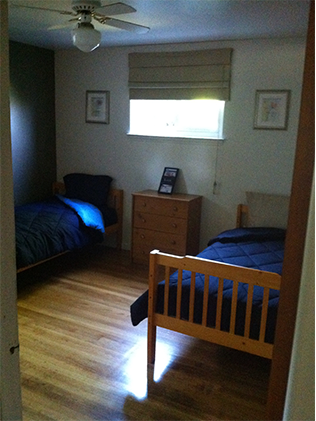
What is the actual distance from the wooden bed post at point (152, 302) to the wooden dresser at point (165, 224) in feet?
5.20

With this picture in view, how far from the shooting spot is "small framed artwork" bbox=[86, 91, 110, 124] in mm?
4568

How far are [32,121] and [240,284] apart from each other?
10.9 feet

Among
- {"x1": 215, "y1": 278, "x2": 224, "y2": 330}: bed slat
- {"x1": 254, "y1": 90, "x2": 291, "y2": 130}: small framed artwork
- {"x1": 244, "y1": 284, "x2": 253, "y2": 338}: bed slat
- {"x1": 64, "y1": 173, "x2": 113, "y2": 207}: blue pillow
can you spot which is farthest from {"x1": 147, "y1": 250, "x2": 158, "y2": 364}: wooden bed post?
{"x1": 64, "y1": 173, "x2": 113, "y2": 207}: blue pillow

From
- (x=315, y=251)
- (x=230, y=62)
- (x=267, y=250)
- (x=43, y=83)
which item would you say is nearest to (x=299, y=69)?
(x=230, y=62)

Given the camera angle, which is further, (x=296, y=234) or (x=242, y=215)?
(x=242, y=215)

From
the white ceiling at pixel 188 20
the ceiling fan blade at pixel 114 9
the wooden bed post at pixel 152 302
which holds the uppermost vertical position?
the white ceiling at pixel 188 20

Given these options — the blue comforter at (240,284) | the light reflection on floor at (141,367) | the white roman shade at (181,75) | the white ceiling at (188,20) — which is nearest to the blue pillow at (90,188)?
the white roman shade at (181,75)

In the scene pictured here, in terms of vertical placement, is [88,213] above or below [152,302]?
above

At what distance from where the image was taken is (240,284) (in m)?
2.37

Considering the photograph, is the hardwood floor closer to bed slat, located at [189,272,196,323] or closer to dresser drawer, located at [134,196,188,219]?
bed slat, located at [189,272,196,323]

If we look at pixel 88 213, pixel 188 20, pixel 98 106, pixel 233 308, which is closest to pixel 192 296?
pixel 233 308

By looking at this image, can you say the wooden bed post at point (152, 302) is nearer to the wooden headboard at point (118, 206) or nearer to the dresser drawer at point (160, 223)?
the dresser drawer at point (160, 223)

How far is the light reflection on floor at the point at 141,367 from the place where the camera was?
2.25m

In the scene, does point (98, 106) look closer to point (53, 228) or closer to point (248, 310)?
point (53, 228)
